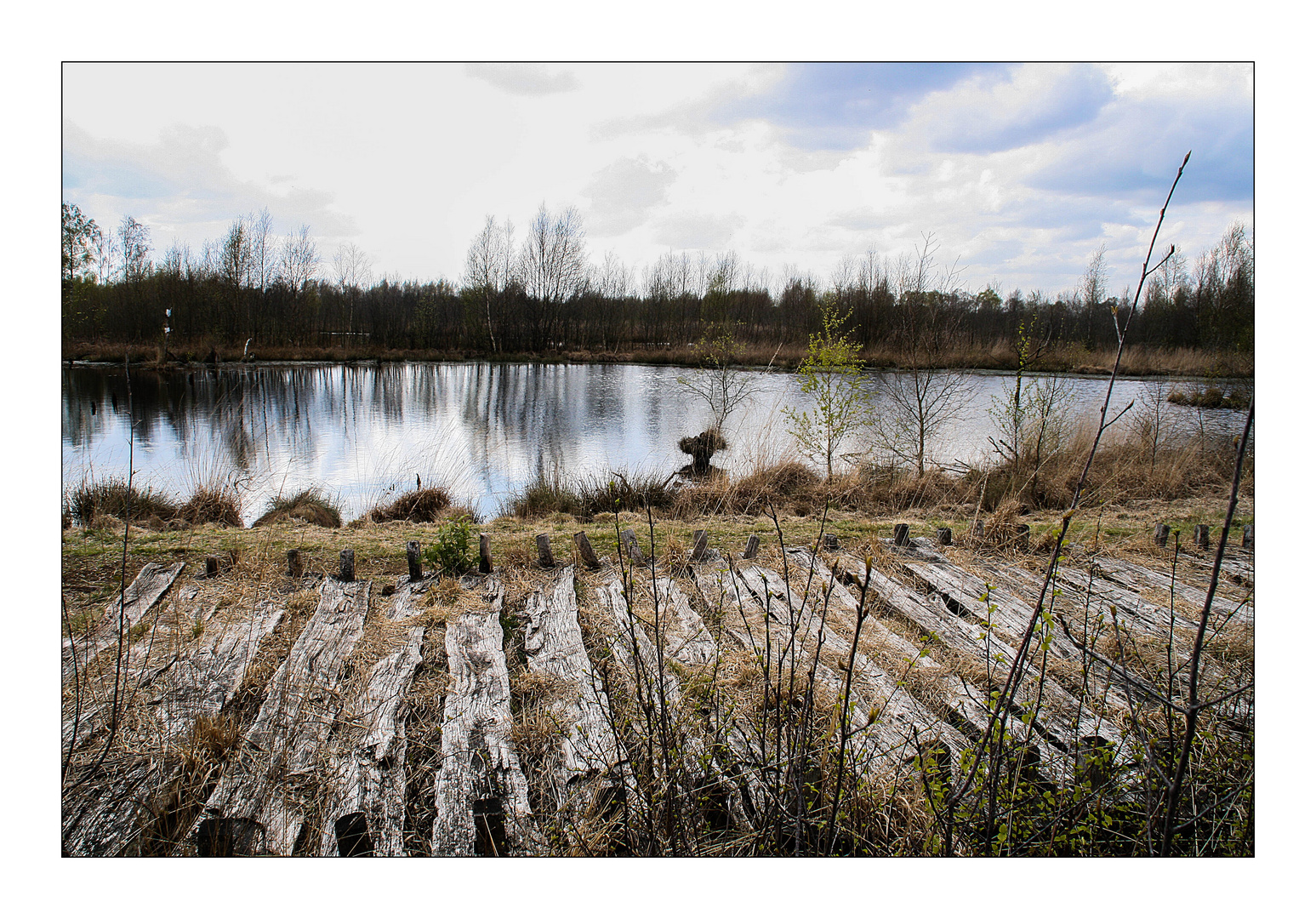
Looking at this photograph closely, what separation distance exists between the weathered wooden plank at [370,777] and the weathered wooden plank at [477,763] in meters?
0.14

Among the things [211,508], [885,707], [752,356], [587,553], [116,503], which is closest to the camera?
[885,707]

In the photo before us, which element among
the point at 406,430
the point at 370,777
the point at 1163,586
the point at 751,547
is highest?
the point at 406,430

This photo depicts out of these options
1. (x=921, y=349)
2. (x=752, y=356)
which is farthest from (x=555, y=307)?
(x=921, y=349)

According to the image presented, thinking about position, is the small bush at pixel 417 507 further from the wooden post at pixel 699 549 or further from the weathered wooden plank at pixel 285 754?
the weathered wooden plank at pixel 285 754

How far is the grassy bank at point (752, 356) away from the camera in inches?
288

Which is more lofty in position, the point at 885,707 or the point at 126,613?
the point at 885,707

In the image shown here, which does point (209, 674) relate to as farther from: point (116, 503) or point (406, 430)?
point (406, 430)

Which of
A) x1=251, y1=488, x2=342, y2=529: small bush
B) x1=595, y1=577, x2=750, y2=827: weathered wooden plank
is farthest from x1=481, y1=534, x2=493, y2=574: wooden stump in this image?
x1=251, y1=488, x2=342, y2=529: small bush

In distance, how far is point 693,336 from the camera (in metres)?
27.8

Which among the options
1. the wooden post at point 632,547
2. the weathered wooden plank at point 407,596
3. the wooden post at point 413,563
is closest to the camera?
the weathered wooden plank at point 407,596

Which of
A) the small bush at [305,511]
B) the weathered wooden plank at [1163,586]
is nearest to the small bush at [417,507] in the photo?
the small bush at [305,511]

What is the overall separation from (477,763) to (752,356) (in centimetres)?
1883

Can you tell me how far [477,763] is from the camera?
2.14 metres

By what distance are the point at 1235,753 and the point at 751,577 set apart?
231cm
